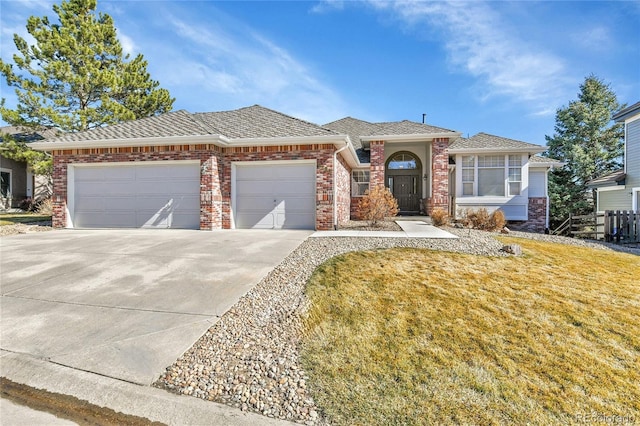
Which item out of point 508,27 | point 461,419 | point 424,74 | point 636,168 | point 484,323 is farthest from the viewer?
point 636,168

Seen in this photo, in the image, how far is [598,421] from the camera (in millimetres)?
2340

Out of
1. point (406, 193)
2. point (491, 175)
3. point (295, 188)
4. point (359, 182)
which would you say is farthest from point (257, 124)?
point (491, 175)

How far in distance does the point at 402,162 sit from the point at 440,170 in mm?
2813

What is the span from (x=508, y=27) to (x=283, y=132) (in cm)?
768

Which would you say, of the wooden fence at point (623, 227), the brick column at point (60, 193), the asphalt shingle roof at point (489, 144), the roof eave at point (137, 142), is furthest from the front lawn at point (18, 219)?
the wooden fence at point (623, 227)

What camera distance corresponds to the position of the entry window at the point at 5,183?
19.3 meters

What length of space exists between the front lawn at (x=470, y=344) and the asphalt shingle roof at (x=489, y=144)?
10.0 m

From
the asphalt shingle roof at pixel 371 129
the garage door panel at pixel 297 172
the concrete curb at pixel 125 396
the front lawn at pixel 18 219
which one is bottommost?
the concrete curb at pixel 125 396

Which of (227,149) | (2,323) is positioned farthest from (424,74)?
(2,323)

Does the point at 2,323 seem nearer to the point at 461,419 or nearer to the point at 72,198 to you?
the point at 461,419

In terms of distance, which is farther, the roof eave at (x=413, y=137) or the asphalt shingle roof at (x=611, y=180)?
the asphalt shingle roof at (x=611, y=180)

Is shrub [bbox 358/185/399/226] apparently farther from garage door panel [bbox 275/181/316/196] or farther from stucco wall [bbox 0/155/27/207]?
stucco wall [bbox 0/155/27/207]

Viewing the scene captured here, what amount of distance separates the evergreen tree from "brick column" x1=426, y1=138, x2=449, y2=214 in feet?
35.7

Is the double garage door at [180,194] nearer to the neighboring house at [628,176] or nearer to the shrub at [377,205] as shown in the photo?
the shrub at [377,205]
